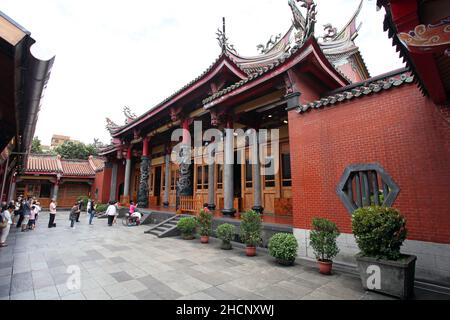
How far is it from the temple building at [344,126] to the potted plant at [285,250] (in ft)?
2.47

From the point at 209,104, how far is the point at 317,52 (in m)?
3.99

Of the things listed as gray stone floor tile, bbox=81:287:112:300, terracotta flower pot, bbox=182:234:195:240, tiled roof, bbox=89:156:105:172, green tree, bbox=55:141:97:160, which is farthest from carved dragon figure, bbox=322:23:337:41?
green tree, bbox=55:141:97:160

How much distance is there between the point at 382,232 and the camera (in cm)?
353

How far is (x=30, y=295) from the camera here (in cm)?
336

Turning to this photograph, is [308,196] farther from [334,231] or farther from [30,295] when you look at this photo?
[30,295]

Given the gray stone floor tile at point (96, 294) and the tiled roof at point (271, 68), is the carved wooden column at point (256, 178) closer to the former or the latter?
the tiled roof at point (271, 68)

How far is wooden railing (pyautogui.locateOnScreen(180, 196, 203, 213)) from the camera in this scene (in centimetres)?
955

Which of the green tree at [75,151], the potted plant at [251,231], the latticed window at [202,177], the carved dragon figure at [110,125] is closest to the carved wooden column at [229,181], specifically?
the potted plant at [251,231]

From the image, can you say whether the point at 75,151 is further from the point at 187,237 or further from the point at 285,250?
the point at 285,250

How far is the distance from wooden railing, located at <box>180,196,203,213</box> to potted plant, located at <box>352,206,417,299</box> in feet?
21.8

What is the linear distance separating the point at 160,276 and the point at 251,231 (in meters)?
2.53

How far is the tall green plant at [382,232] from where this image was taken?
11.6 ft

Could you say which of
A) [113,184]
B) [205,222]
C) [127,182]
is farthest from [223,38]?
[113,184]

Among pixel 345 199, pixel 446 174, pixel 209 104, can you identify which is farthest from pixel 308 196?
pixel 209 104
